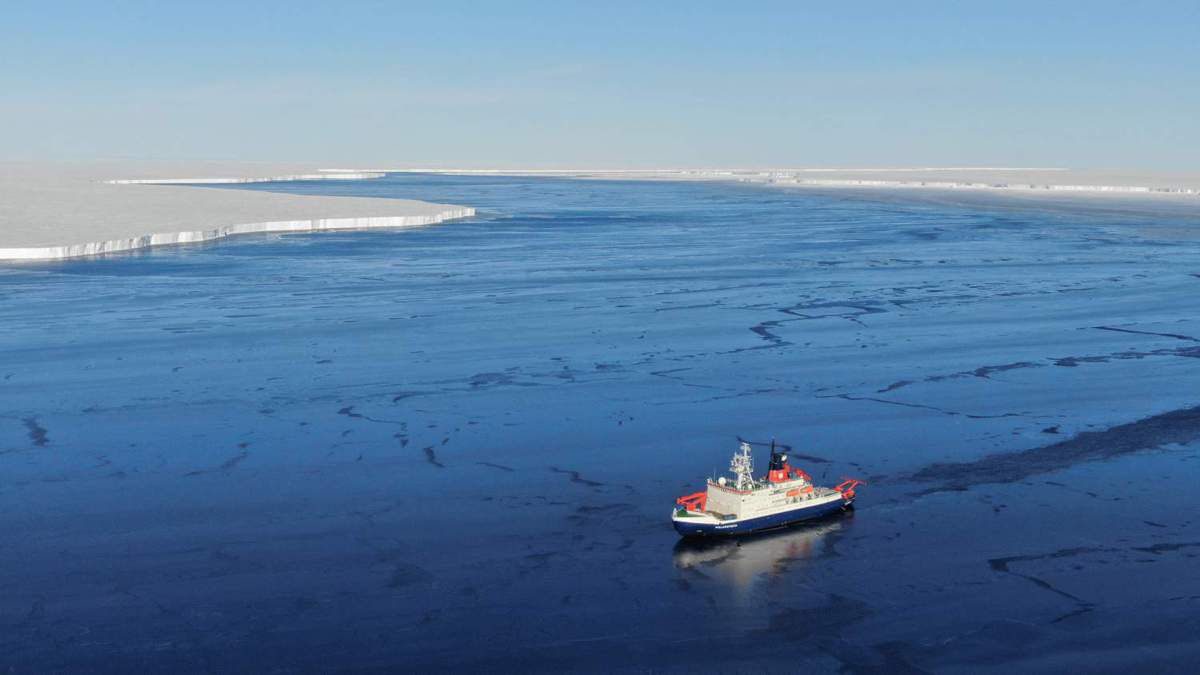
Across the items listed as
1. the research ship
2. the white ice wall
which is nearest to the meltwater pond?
the research ship

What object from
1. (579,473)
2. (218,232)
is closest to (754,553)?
(579,473)

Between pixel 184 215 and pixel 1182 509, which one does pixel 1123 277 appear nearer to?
pixel 1182 509

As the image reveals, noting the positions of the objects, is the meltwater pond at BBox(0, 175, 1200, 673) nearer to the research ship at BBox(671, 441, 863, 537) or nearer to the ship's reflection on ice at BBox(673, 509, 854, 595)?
the ship's reflection on ice at BBox(673, 509, 854, 595)

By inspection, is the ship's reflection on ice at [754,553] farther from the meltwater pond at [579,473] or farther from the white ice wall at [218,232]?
the white ice wall at [218,232]

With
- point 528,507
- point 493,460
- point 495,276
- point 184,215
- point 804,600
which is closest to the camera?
point 804,600

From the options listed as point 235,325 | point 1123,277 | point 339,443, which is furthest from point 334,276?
point 1123,277

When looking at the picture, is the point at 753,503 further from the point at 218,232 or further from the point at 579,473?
the point at 218,232

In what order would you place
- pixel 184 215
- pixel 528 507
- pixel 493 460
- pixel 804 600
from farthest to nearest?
pixel 184 215
pixel 493 460
pixel 528 507
pixel 804 600
